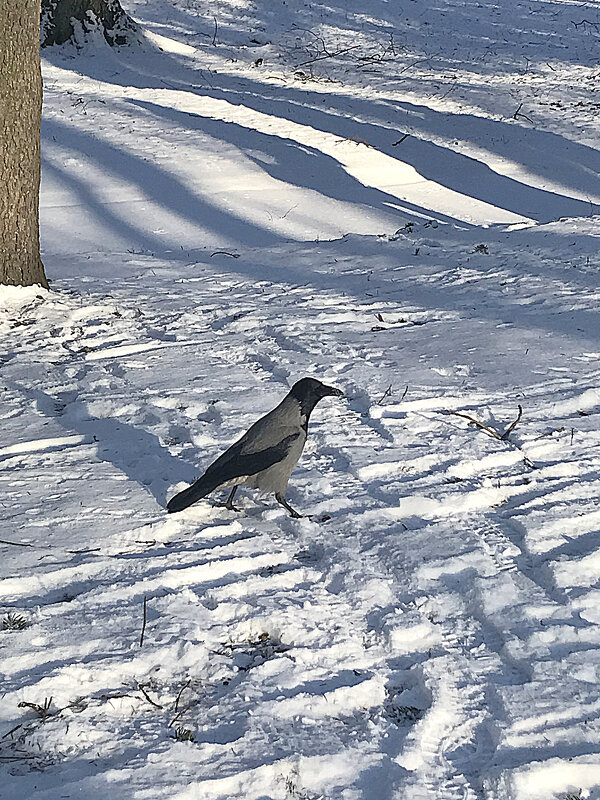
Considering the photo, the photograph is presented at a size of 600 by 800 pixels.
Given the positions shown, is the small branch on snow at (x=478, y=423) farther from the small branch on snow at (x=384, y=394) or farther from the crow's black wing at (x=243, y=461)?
the crow's black wing at (x=243, y=461)

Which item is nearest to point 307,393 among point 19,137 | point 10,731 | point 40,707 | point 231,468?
point 231,468

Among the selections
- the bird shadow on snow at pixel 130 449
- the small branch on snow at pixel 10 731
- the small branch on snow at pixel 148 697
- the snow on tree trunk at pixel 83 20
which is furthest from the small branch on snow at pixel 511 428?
the snow on tree trunk at pixel 83 20

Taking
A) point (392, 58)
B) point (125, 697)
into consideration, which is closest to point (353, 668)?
point (125, 697)

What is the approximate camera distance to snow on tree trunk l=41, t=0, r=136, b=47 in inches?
584

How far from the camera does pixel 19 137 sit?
6.67 m

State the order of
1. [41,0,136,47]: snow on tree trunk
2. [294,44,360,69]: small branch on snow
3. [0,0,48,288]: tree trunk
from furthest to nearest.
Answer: [294,44,360,69]: small branch on snow, [41,0,136,47]: snow on tree trunk, [0,0,48,288]: tree trunk

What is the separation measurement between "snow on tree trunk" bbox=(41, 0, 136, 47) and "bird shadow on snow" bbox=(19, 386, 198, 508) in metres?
11.5

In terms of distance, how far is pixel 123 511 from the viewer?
12.9 feet

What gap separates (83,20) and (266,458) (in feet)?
43.3

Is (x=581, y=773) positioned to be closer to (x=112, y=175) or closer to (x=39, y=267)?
(x=39, y=267)

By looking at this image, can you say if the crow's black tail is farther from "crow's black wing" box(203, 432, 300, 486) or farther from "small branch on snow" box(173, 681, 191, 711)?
"small branch on snow" box(173, 681, 191, 711)

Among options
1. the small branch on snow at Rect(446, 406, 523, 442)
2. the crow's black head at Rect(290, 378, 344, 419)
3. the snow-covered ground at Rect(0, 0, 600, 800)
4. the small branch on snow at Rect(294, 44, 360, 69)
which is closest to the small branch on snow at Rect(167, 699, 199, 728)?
the snow-covered ground at Rect(0, 0, 600, 800)

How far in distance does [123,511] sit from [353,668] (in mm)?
1339

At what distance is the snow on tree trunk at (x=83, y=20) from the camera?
584 inches
